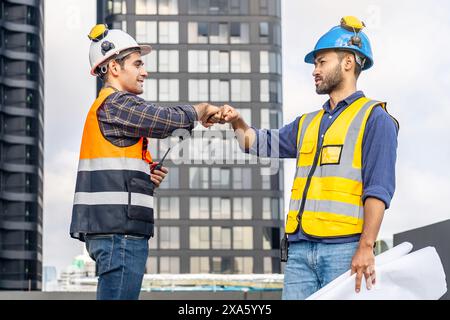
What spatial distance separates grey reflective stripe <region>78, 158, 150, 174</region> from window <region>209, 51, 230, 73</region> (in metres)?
102

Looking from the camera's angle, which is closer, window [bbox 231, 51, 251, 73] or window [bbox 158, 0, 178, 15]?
window [bbox 231, 51, 251, 73]

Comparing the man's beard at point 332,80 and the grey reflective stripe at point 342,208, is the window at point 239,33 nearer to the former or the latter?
the man's beard at point 332,80

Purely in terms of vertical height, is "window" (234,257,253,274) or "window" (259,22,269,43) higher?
"window" (259,22,269,43)

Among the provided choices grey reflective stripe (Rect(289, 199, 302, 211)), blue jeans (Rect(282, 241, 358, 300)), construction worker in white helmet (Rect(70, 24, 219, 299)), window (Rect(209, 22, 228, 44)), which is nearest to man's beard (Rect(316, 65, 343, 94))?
grey reflective stripe (Rect(289, 199, 302, 211))

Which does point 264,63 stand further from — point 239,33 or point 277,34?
point 239,33

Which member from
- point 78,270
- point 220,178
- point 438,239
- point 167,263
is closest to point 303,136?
point 438,239

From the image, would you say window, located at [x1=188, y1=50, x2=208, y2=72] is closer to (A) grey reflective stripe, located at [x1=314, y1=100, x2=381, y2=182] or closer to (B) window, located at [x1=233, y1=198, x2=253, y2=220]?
(B) window, located at [x1=233, y1=198, x2=253, y2=220]

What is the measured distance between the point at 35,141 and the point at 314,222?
93115mm

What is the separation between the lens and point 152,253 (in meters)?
101

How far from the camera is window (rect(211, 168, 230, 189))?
103625 mm

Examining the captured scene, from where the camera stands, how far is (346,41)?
5.27 meters

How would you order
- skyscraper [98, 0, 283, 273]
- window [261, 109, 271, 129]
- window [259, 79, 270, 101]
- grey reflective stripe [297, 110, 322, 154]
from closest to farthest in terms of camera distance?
grey reflective stripe [297, 110, 322, 154] → skyscraper [98, 0, 283, 273] → window [261, 109, 271, 129] → window [259, 79, 270, 101]

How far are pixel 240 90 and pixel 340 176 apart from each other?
101m

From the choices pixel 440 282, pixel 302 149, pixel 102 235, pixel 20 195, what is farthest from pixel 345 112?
pixel 20 195
